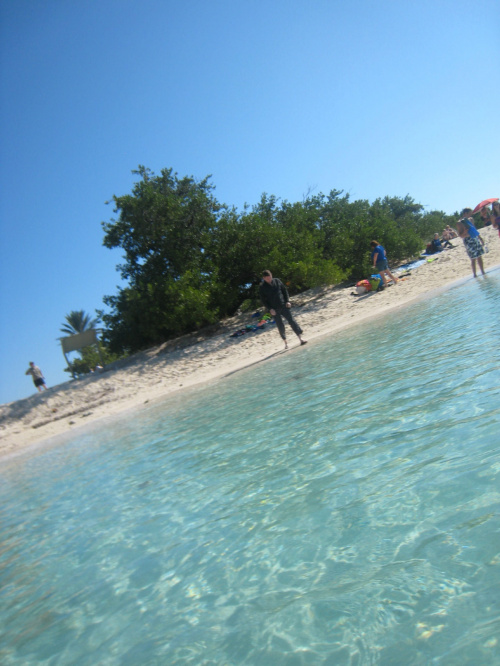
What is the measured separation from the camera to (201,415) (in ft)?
25.8

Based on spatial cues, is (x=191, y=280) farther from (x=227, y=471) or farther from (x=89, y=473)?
(x=227, y=471)

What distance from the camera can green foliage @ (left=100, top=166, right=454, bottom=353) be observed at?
18.6 meters

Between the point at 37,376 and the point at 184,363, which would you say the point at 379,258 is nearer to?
the point at 184,363

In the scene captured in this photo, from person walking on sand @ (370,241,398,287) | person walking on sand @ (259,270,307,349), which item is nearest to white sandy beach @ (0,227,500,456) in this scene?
person walking on sand @ (370,241,398,287)

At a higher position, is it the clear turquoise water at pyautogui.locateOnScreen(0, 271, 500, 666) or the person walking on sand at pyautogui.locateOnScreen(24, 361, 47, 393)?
the person walking on sand at pyautogui.locateOnScreen(24, 361, 47, 393)

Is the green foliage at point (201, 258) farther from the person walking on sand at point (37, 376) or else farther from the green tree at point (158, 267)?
the person walking on sand at point (37, 376)

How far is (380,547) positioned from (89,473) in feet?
15.9

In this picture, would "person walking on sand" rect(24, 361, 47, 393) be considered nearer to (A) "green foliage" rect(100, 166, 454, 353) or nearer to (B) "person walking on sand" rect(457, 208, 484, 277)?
(A) "green foliage" rect(100, 166, 454, 353)

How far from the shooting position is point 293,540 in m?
2.84

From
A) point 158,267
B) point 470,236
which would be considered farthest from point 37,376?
point 470,236

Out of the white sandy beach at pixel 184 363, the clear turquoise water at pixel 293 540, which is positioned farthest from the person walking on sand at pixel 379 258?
the clear turquoise water at pixel 293 540

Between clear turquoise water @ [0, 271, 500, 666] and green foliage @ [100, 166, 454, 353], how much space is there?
12.7 meters

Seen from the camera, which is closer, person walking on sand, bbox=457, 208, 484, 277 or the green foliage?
person walking on sand, bbox=457, 208, 484, 277

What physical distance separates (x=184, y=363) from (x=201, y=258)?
19.0ft
